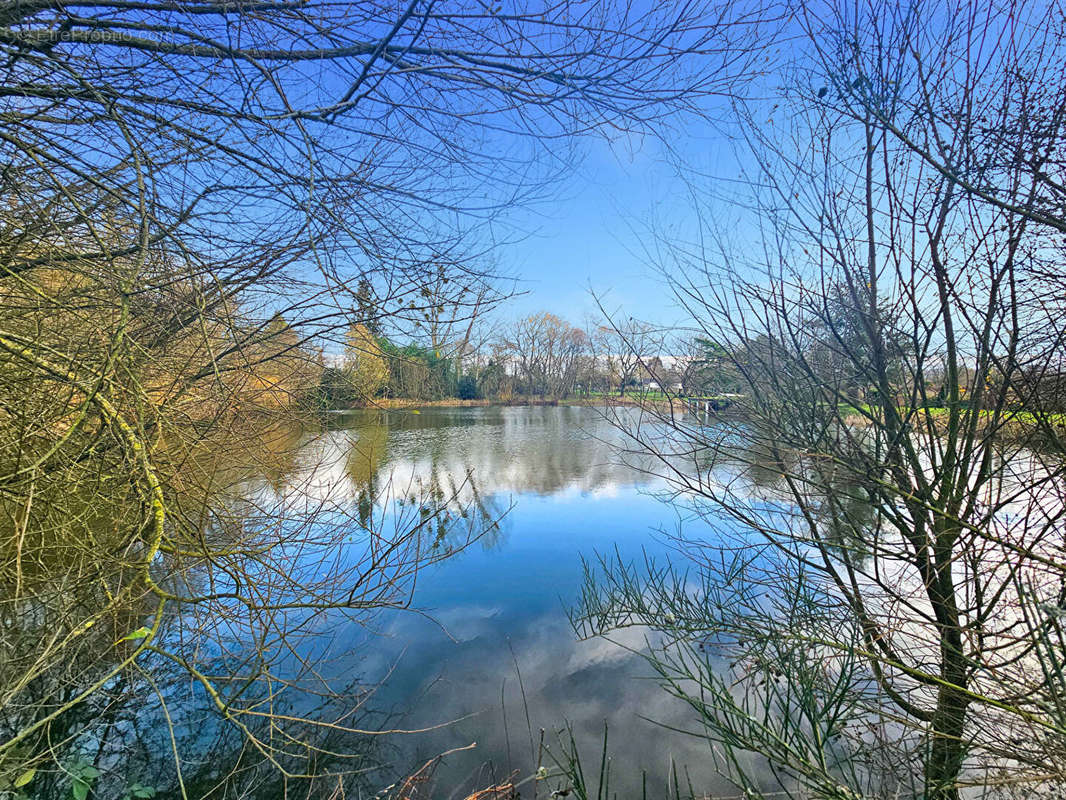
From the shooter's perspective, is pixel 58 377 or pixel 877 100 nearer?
pixel 58 377

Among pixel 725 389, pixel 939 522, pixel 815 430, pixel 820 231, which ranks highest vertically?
pixel 820 231

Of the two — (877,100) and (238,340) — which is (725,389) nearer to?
(877,100)

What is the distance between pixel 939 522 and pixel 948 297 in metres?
0.98

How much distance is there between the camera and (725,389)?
9.48 feet

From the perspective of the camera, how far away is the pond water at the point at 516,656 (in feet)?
10.0

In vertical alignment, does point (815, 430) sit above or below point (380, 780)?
above

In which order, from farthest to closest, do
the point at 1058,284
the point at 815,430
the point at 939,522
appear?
the point at 815,430 < the point at 939,522 < the point at 1058,284

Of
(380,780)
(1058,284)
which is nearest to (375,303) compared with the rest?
(380,780)

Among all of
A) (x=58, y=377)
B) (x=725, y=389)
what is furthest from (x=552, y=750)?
Answer: (x=58, y=377)

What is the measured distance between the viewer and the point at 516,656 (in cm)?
412

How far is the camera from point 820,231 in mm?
2447

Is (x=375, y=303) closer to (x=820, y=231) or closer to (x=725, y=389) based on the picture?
(x=725, y=389)

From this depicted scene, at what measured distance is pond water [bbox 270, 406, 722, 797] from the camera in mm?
3053

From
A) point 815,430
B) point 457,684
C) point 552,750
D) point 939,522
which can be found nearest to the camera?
point 939,522
